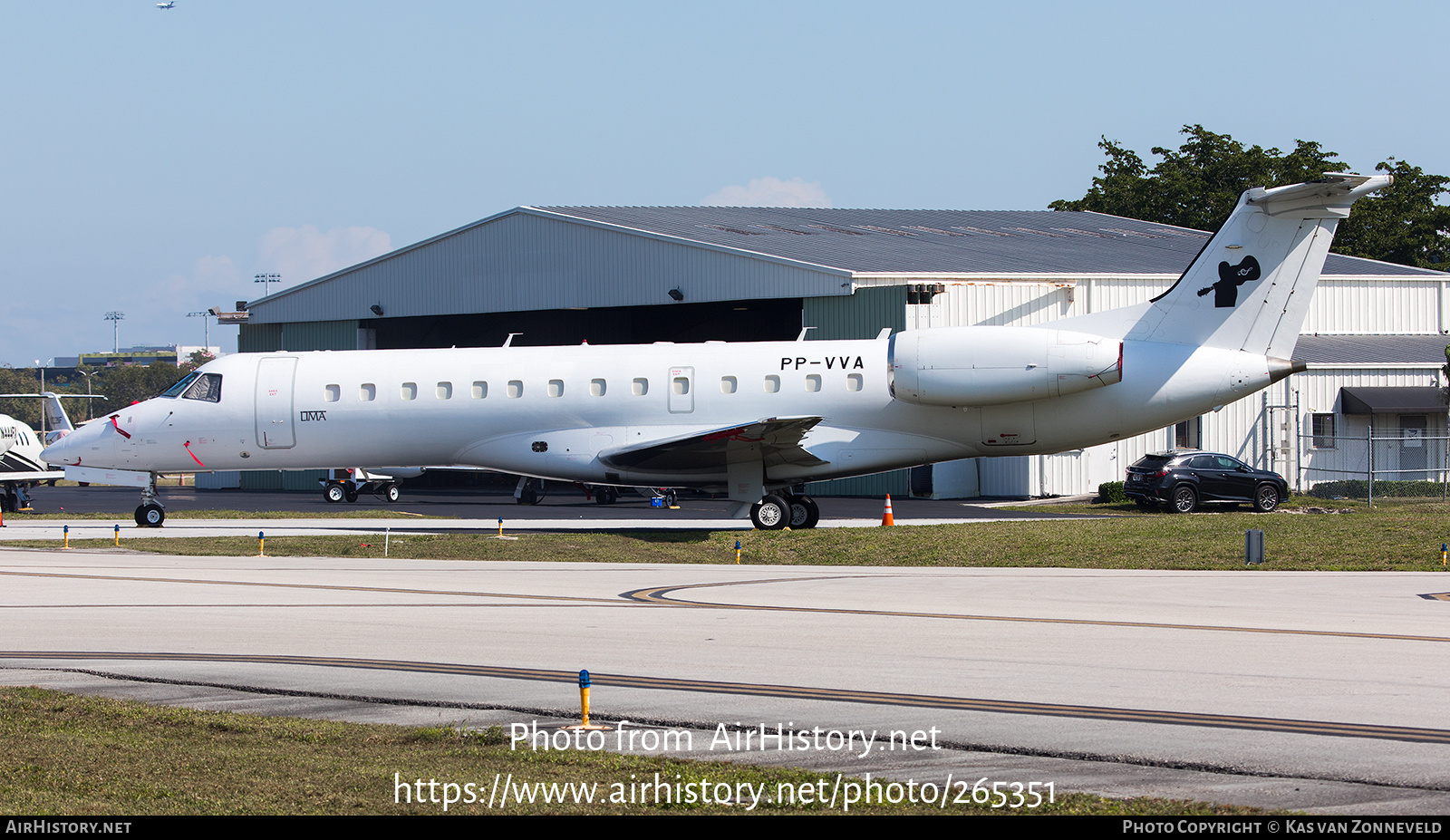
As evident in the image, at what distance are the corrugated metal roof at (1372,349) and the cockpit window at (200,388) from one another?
29500 millimetres

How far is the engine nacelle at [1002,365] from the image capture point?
867 inches

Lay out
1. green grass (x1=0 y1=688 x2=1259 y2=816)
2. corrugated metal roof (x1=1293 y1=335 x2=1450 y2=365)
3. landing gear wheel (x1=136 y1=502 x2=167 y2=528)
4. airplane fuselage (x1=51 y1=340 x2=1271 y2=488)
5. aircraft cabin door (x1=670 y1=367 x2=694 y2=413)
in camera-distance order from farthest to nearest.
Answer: corrugated metal roof (x1=1293 y1=335 x2=1450 y2=365), landing gear wheel (x1=136 y1=502 x2=167 y2=528), aircraft cabin door (x1=670 y1=367 x2=694 y2=413), airplane fuselage (x1=51 y1=340 x2=1271 y2=488), green grass (x1=0 y1=688 x2=1259 y2=816)

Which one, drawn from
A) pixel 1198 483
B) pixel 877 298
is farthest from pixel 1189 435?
pixel 877 298

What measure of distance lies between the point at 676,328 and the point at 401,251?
34.9 feet

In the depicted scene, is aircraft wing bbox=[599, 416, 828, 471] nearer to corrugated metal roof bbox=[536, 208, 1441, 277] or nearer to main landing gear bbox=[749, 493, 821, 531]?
main landing gear bbox=[749, 493, 821, 531]

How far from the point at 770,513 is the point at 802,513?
0.68m

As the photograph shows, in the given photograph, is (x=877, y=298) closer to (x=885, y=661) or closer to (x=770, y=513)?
(x=770, y=513)

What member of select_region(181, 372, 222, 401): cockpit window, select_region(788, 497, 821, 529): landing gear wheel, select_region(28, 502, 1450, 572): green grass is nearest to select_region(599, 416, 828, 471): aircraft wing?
select_region(788, 497, 821, 529): landing gear wheel

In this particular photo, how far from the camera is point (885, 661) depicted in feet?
34.5

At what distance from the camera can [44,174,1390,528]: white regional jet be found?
2216 cm

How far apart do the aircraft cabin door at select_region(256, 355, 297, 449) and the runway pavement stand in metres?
7.13

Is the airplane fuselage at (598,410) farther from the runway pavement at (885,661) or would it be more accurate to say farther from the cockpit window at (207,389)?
the runway pavement at (885,661)
